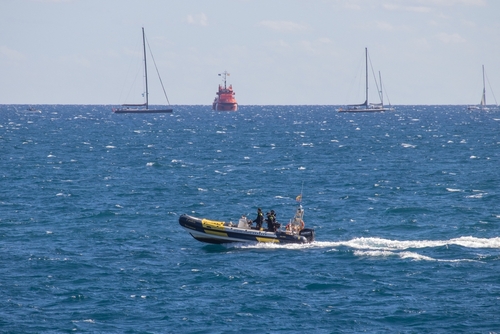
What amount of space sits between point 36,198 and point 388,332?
3830 centimetres

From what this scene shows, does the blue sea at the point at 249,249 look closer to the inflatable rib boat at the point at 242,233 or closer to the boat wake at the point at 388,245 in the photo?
the boat wake at the point at 388,245

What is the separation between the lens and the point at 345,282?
36188mm

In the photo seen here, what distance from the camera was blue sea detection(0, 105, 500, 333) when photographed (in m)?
31.5

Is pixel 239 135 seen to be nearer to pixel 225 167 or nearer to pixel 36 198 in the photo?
pixel 225 167

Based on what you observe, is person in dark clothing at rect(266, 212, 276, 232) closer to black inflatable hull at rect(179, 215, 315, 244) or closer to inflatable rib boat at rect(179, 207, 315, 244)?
inflatable rib boat at rect(179, 207, 315, 244)

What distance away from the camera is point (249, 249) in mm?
43594

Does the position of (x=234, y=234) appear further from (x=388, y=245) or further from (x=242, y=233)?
(x=388, y=245)

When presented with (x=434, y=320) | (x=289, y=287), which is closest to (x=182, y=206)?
(x=289, y=287)

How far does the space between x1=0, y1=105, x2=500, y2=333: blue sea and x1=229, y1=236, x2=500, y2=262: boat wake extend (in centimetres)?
11

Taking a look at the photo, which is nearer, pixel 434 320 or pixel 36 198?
pixel 434 320

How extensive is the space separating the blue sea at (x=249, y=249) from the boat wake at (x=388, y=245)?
11cm

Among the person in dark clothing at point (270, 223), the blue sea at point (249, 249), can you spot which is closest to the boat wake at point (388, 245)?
the blue sea at point (249, 249)

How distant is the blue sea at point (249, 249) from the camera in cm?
3147

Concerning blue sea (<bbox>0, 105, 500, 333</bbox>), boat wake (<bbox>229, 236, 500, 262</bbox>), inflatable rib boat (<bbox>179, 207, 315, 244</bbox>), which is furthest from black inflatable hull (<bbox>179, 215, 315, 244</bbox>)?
blue sea (<bbox>0, 105, 500, 333</bbox>)
